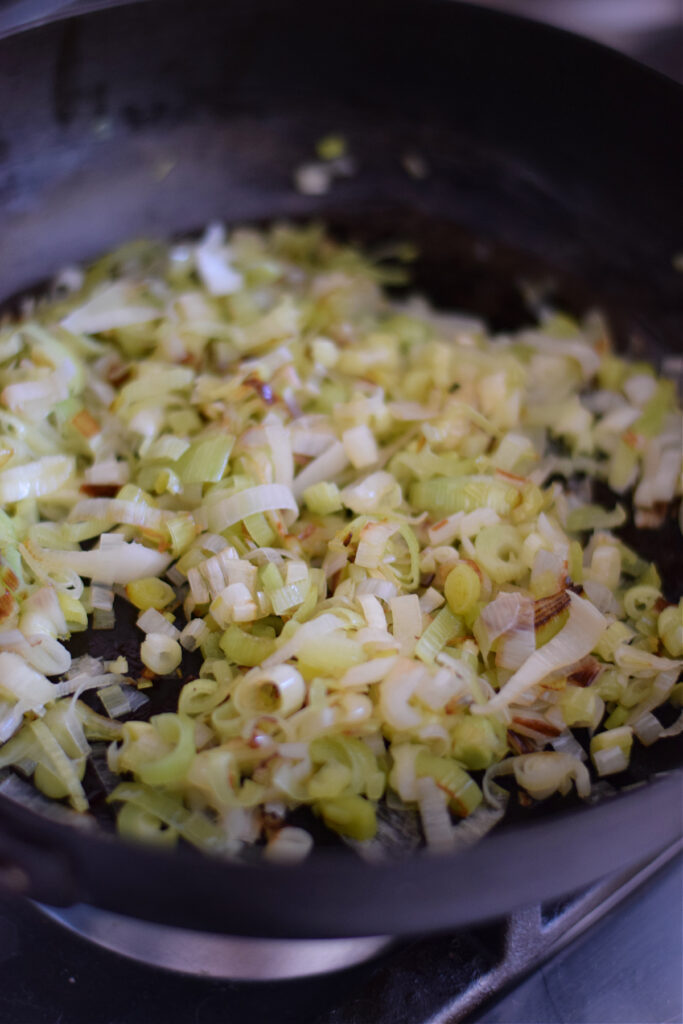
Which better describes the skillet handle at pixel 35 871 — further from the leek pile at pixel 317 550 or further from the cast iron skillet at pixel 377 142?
the cast iron skillet at pixel 377 142

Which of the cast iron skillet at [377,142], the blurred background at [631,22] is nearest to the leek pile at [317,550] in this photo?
the cast iron skillet at [377,142]

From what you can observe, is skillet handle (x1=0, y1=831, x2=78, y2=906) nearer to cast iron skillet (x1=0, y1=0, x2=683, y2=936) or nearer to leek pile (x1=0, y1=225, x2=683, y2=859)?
leek pile (x1=0, y1=225, x2=683, y2=859)

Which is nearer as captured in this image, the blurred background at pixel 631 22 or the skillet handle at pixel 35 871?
the skillet handle at pixel 35 871

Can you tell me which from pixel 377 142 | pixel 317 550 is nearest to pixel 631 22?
pixel 377 142

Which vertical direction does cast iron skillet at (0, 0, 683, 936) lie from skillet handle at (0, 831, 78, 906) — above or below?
above

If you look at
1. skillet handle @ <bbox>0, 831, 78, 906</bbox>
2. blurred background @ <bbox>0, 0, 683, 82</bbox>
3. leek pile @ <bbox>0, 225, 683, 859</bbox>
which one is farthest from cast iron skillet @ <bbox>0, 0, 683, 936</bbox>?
skillet handle @ <bbox>0, 831, 78, 906</bbox>

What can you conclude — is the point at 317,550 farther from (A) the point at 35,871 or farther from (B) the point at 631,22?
(B) the point at 631,22
